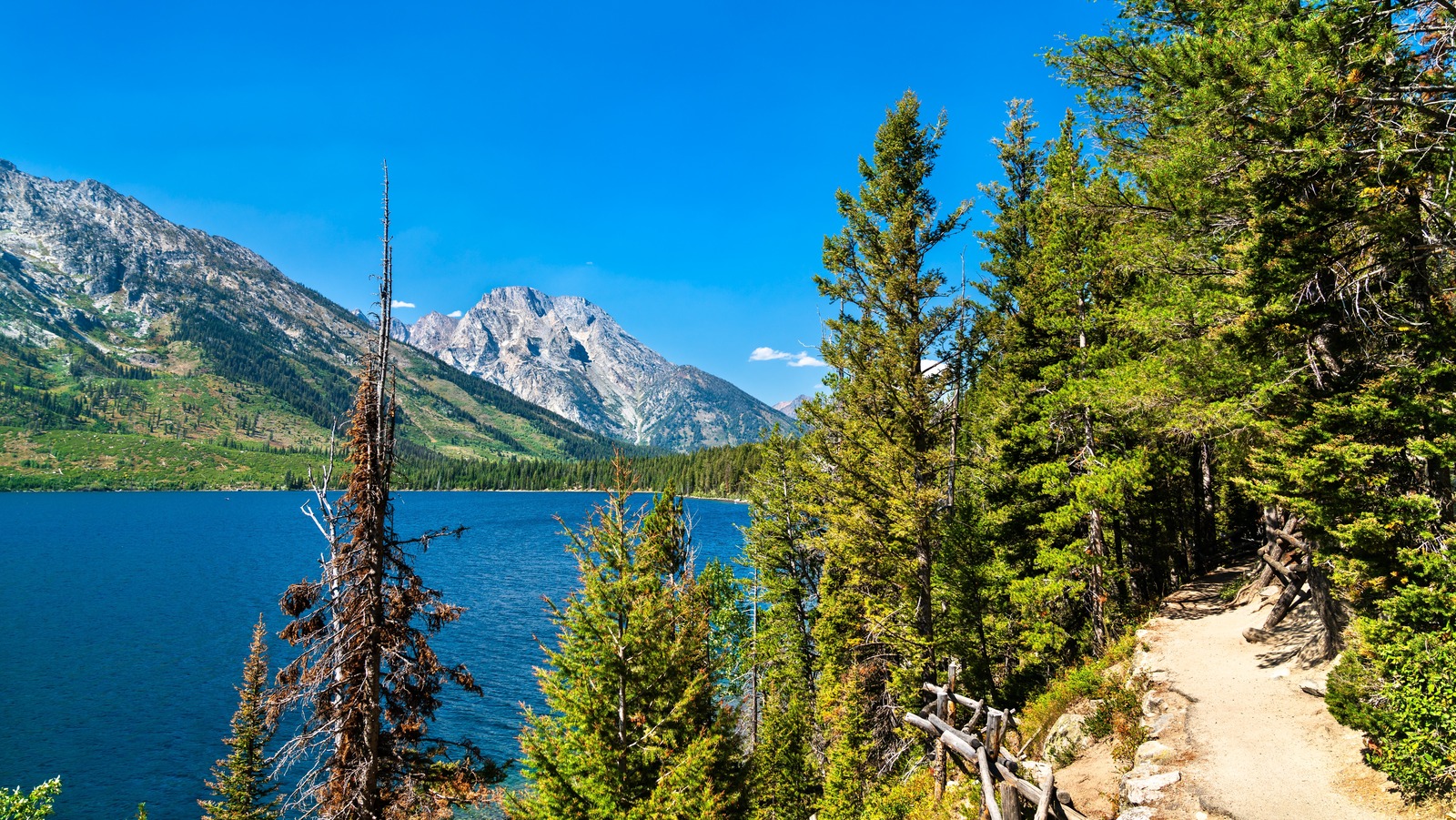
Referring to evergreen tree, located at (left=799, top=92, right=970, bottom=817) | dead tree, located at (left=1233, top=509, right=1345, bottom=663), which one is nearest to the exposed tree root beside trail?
dead tree, located at (left=1233, top=509, right=1345, bottom=663)

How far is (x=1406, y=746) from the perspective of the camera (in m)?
8.42

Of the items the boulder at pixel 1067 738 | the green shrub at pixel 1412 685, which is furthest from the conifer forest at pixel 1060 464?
the boulder at pixel 1067 738

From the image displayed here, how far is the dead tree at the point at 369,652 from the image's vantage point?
1300 cm

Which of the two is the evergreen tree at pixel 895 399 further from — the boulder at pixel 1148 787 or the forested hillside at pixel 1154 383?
the boulder at pixel 1148 787

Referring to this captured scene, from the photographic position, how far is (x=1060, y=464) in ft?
57.5

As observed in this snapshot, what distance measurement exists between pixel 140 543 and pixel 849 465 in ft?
394

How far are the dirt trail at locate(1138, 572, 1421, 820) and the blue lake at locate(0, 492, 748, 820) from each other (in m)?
14.7

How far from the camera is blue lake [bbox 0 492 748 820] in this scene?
100 ft

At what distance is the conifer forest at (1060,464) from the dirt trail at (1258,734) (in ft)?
2.23

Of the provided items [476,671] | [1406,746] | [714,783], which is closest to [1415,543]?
[1406,746]

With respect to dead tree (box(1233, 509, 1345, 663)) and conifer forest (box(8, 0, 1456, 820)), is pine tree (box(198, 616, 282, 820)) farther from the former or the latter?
dead tree (box(1233, 509, 1345, 663))

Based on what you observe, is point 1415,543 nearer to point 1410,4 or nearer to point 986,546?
point 1410,4

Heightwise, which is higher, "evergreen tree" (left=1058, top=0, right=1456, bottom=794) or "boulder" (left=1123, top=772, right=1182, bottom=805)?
"evergreen tree" (left=1058, top=0, right=1456, bottom=794)

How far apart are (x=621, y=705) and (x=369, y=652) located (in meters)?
5.49
